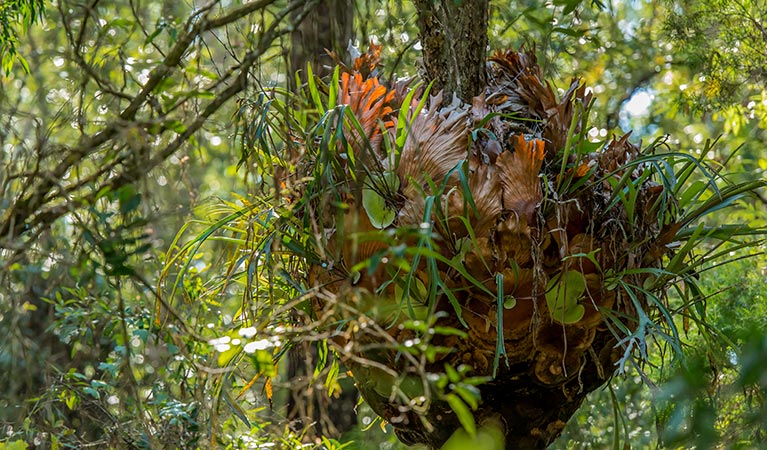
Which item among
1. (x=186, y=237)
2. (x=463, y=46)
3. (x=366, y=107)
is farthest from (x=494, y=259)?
(x=186, y=237)

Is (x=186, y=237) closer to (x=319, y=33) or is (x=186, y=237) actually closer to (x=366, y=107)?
(x=319, y=33)

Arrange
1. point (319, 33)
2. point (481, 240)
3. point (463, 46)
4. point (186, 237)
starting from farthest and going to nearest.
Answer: point (186, 237), point (319, 33), point (463, 46), point (481, 240)

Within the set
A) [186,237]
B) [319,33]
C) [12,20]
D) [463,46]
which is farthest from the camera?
[186,237]

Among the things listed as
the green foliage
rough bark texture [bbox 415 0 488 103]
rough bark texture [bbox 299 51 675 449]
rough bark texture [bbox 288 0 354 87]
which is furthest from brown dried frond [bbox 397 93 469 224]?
rough bark texture [bbox 288 0 354 87]

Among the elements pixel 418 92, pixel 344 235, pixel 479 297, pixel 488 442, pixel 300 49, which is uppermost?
pixel 300 49

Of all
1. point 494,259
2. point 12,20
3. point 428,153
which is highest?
point 12,20

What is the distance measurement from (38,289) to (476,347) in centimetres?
196

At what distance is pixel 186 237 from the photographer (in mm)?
2602

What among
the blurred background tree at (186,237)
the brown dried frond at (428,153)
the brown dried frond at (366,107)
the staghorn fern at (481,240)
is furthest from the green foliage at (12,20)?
the brown dried frond at (428,153)

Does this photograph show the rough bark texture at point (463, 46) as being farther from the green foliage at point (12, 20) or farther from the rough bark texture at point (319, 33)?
the rough bark texture at point (319, 33)

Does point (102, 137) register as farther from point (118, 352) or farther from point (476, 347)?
point (118, 352)

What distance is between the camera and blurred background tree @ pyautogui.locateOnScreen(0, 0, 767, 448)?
0.99 meters

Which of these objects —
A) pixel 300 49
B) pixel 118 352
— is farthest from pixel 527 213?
pixel 300 49

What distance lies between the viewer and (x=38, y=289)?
269 centimetres
